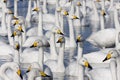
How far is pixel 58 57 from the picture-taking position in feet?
75.9

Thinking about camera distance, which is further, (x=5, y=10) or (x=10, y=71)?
(x=5, y=10)

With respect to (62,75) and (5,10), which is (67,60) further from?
(5,10)

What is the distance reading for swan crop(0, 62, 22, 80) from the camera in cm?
1947

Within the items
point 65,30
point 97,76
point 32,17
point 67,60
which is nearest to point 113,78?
point 97,76

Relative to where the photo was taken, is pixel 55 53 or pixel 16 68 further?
pixel 55 53

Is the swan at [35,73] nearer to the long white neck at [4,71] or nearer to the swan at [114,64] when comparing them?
the long white neck at [4,71]

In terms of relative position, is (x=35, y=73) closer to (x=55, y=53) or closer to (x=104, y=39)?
(x=55, y=53)

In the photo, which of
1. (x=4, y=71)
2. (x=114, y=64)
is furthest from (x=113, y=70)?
(x=4, y=71)

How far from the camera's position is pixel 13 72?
19.8 metres

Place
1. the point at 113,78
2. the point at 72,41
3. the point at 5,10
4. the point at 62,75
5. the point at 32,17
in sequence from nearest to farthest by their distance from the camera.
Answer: the point at 113,78 → the point at 62,75 → the point at 72,41 → the point at 5,10 → the point at 32,17

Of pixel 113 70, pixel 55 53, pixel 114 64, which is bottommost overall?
pixel 55 53

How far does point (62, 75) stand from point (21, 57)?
6.51ft

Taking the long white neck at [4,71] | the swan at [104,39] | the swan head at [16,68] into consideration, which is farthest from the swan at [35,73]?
the swan at [104,39]

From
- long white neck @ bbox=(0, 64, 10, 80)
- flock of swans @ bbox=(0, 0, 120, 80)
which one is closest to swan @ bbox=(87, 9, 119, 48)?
flock of swans @ bbox=(0, 0, 120, 80)
